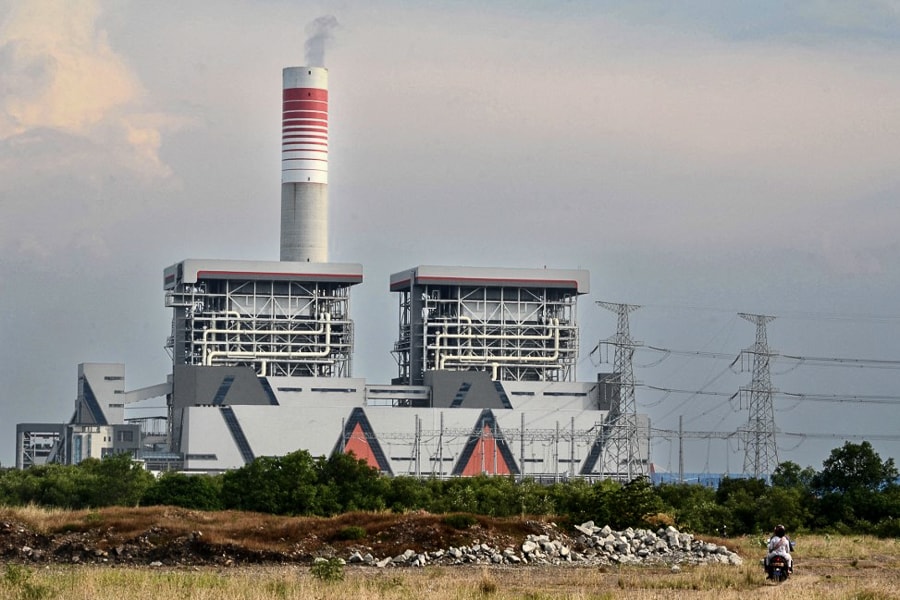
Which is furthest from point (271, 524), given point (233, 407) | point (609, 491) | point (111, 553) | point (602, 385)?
point (602, 385)

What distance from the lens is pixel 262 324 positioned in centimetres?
13250

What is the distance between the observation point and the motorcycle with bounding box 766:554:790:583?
106 feet

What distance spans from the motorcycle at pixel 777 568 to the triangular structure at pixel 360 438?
96.8 meters

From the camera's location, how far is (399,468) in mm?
130750

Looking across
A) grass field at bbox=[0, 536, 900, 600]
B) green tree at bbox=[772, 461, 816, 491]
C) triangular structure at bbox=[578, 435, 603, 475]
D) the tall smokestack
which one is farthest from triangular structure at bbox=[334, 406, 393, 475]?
grass field at bbox=[0, 536, 900, 600]

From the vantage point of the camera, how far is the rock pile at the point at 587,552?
137ft

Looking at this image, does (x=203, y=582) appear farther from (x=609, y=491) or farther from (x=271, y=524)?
(x=609, y=491)

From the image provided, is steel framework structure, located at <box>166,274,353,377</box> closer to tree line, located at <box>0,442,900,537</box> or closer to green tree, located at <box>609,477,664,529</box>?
tree line, located at <box>0,442,900,537</box>

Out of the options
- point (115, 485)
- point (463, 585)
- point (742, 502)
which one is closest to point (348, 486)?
point (115, 485)

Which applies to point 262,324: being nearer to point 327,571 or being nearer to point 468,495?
point 468,495

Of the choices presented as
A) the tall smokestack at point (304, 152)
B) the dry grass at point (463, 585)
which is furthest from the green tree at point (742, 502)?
the tall smokestack at point (304, 152)

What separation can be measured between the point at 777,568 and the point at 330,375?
10388 centimetres

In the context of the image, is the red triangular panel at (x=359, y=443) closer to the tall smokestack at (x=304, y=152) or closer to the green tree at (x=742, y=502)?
the tall smokestack at (x=304, y=152)

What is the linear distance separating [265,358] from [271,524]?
84508 millimetres
